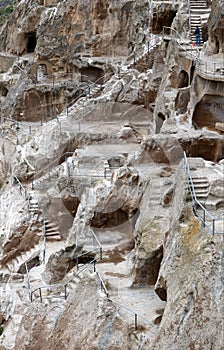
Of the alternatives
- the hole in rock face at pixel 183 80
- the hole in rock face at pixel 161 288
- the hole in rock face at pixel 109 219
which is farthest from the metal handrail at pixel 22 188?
the hole in rock face at pixel 161 288

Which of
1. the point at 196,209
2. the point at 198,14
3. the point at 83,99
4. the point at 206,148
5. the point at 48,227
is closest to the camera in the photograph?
the point at 196,209

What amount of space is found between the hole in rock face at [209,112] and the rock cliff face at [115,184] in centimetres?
4

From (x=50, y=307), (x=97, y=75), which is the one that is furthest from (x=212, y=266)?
(x=97, y=75)

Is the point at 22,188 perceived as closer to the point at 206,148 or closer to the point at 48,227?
the point at 48,227

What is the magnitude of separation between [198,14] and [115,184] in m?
11.5

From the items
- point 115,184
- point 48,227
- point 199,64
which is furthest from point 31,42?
point 115,184

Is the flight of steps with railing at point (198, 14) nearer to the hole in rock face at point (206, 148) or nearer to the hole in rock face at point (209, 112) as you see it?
the hole in rock face at point (209, 112)

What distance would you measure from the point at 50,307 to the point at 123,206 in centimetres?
488

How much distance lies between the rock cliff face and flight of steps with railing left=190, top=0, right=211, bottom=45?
0.11 m

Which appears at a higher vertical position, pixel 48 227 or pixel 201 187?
pixel 201 187

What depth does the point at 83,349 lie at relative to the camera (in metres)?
14.0

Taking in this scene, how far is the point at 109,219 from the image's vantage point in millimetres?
20297

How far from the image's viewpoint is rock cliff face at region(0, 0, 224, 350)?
13203 mm

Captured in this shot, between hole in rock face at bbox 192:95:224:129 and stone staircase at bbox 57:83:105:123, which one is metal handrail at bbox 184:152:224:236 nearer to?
hole in rock face at bbox 192:95:224:129
